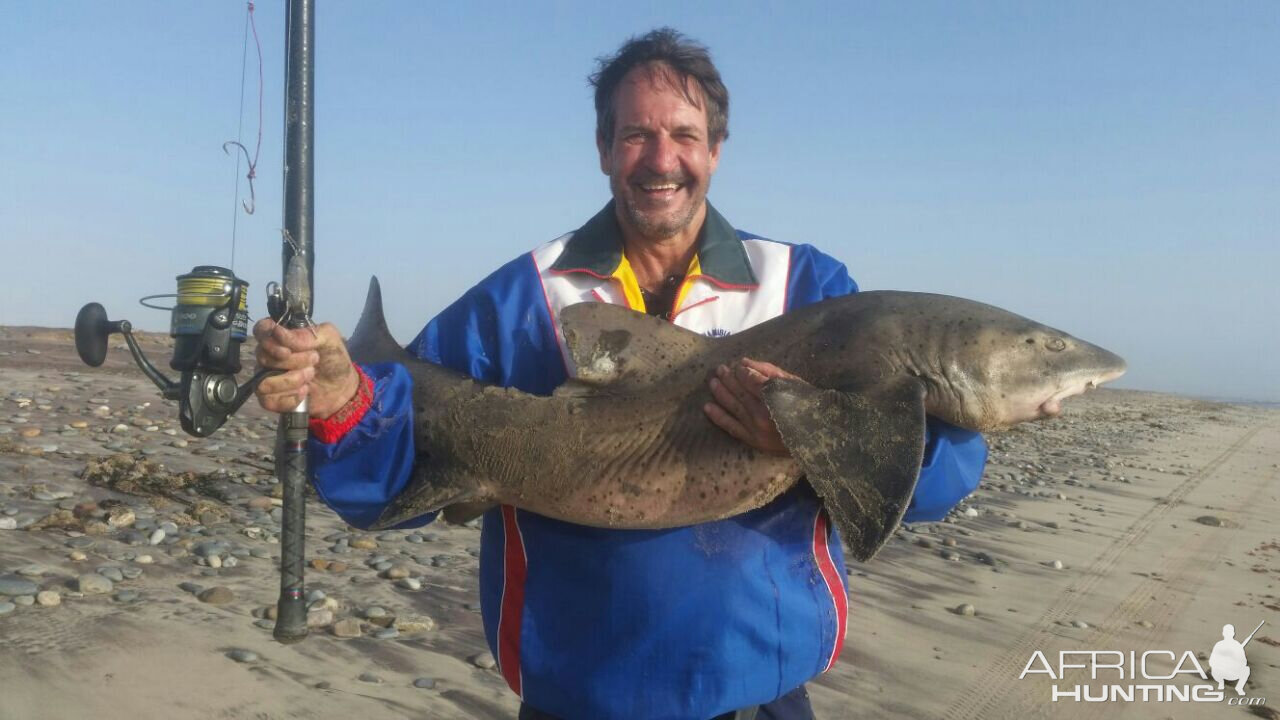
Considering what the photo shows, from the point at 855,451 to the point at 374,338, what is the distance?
2072mm

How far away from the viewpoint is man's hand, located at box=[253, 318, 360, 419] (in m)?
2.80

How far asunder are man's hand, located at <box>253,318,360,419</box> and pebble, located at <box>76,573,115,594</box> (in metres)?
3.44

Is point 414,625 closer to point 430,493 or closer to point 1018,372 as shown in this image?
point 430,493

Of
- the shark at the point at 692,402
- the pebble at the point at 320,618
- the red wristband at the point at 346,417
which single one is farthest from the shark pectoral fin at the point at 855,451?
the pebble at the point at 320,618

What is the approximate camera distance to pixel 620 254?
3625 mm

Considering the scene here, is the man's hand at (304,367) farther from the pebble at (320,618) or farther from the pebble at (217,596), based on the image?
the pebble at (217,596)

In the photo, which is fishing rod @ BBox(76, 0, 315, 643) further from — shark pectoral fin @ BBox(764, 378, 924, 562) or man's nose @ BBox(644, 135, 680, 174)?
shark pectoral fin @ BBox(764, 378, 924, 562)

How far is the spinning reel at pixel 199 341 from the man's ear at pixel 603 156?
1.51 metres

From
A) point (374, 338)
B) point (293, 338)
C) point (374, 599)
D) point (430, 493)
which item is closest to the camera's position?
point (293, 338)

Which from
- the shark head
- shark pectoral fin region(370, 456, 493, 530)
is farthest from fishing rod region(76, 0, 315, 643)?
the shark head

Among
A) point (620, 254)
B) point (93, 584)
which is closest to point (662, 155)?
point (620, 254)

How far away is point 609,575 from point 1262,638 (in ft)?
21.3

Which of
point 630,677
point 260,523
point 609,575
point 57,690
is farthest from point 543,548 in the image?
point 260,523

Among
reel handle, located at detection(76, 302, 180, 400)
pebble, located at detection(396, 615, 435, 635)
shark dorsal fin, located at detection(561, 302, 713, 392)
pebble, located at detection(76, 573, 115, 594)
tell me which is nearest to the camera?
reel handle, located at detection(76, 302, 180, 400)
